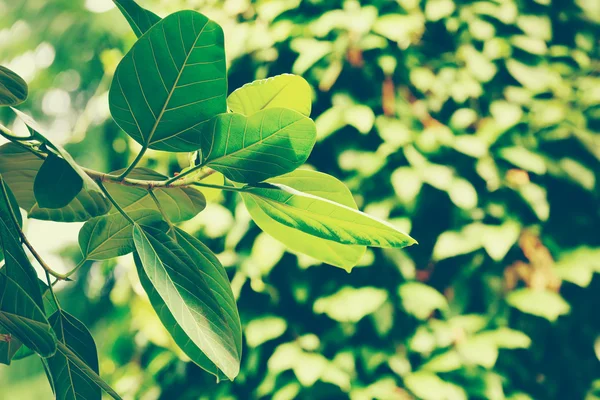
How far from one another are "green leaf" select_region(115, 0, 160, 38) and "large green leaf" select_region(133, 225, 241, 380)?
145mm

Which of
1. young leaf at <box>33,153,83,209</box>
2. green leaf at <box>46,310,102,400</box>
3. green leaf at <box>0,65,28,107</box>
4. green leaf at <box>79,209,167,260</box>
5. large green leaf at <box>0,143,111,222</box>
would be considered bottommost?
green leaf at <box>46,310,102,400</box>

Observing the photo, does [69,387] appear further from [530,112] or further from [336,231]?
[530,112]

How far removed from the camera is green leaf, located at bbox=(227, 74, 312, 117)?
37 centimetres

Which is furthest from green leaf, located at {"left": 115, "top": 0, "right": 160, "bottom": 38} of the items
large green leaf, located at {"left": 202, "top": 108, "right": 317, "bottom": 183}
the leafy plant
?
large green leaf, located at {"left": 202, "top": 108, "right": 317, "bottom": 183}

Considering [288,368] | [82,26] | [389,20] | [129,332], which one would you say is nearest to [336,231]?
[288,368]

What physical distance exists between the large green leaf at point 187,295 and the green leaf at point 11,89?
110 mm

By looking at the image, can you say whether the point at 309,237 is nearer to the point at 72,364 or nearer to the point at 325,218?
the point at 325,218

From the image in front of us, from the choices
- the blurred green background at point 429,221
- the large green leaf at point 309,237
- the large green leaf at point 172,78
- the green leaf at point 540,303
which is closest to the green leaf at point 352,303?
the blurred green background at point 429,221

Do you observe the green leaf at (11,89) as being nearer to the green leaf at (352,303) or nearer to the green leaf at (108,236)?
the green leaf at (108,236)

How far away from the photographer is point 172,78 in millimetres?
310

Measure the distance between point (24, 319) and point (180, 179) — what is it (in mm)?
140

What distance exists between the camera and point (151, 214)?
0.38 metres

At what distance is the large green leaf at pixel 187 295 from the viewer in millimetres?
302

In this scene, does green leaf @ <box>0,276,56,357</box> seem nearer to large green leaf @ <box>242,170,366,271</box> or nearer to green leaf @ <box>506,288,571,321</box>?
large green leaf @ <box>242,170,366,271</box>
